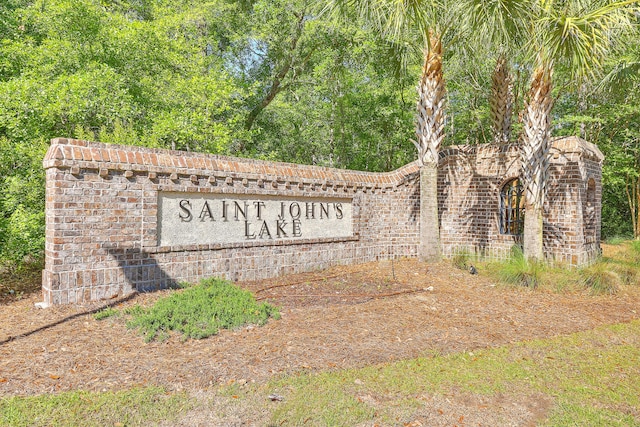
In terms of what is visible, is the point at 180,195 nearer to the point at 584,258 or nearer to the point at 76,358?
the point at 76,358

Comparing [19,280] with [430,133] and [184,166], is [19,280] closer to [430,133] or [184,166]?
[184,166]

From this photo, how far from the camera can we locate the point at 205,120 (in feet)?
37.4

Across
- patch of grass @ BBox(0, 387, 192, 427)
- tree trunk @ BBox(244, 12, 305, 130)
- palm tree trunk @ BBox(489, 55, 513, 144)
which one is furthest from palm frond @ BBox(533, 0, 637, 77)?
tree trunk @ BBox(244, 12, 305, 130)

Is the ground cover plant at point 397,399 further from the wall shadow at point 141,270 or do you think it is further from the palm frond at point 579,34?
the palm frond at point 579,34

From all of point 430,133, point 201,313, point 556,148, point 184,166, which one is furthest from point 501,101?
point 201,313

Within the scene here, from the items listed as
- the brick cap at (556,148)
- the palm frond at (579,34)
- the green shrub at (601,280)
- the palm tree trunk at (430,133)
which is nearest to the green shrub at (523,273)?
the green shrub at (601,280)

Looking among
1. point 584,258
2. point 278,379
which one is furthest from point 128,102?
point 584,258

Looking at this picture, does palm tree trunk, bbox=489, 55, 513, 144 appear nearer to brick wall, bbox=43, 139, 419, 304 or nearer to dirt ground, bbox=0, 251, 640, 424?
brick wall, bbox=43, 139, 419, 304

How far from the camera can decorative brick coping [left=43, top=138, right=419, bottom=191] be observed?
6180mm

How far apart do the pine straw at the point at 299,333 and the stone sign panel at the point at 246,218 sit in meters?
1.04

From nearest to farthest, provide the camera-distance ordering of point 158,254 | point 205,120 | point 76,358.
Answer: point 76,358 < point 158,254 < point 205,120

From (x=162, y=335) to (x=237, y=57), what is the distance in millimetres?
15723

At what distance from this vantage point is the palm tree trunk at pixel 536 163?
9200 millimetres

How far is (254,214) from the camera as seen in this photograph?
334 inches
